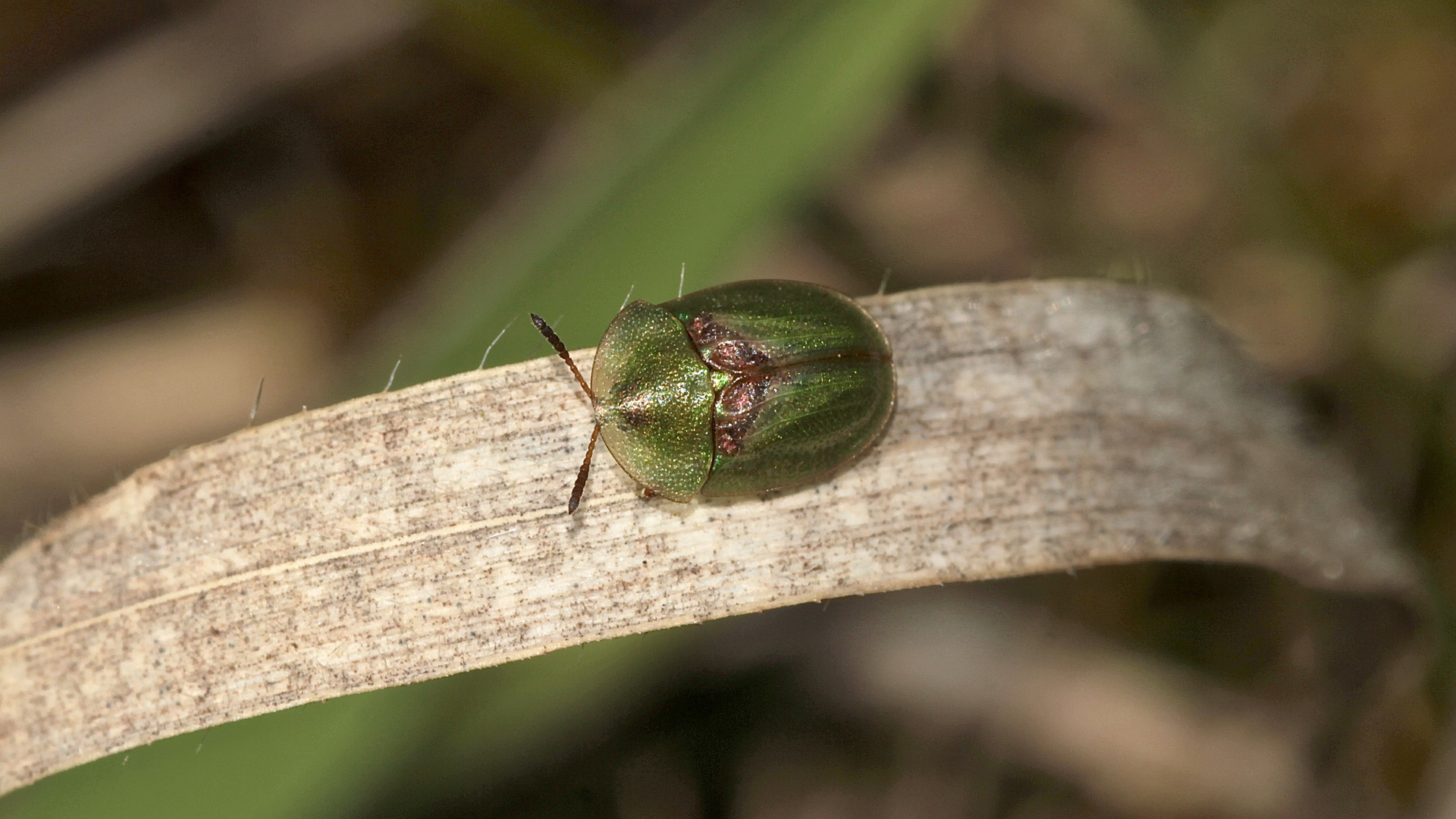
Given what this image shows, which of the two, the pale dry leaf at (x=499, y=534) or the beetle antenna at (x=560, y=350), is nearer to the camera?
the pale dry leaf at (x=499, y=534)

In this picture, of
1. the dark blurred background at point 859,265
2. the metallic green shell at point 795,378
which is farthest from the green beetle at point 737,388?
the dark blurred background at point 859,265

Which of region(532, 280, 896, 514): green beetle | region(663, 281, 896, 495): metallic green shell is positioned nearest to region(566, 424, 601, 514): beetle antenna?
region(532, 280, 896, 514): green beetle

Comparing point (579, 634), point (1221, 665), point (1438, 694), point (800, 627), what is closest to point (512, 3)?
point (579, 634)

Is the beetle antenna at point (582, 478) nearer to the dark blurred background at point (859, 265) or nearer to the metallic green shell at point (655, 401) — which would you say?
the metallic green shell at point (655, 401)

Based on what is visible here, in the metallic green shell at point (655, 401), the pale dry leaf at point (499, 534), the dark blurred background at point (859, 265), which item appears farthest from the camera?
the dark blurred background at point (859, 265)

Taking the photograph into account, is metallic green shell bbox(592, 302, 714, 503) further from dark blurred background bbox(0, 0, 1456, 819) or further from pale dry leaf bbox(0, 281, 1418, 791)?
dark blurred background bbox(0, 0, 1456, 819)
